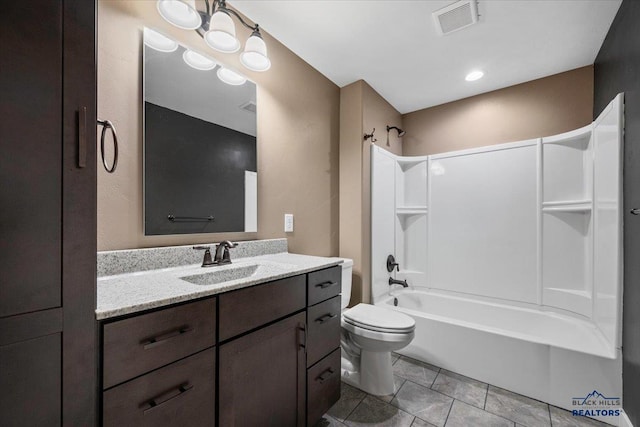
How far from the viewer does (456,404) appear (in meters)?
1.73

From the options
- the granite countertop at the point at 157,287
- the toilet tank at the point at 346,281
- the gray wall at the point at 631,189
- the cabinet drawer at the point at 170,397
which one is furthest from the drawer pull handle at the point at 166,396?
the gray wall at the point at 631,189

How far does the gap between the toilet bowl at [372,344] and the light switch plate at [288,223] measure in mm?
739

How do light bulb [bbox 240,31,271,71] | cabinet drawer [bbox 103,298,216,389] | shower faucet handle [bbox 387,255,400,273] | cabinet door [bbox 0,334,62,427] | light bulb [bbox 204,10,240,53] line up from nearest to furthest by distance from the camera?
cabinet door [bbox 0,334,62,427], cabinet drawer [bbox 103,298,216,389], light bulb [bbox 204,10,240,53], light bulb [bbox 240,31,271,71], shower faucet handle [bbox 387,255,400,273]

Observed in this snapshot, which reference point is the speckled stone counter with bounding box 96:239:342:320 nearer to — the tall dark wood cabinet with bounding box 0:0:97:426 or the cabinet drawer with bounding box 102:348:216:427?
the tall dark wood cabinet with bounding box 0:0:97:426

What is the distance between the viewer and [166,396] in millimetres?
823

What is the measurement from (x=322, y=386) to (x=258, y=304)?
0.72 m

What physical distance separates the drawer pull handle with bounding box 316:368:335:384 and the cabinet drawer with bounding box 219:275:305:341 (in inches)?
17.4

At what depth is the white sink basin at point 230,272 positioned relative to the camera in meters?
1.24

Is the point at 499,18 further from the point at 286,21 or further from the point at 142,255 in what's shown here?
the point at 142,255

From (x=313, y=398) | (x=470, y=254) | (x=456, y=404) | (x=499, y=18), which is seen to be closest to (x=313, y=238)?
(x=313, y=398)

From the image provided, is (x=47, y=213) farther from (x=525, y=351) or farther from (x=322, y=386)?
(x=525, y=351)

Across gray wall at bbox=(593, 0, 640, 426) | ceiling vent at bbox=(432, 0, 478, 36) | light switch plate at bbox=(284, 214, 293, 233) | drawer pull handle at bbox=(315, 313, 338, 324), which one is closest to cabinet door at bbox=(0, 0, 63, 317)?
drawer pull handle at bbox=(315, 313, 338, 324)

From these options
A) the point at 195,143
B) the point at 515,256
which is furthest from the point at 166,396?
the point at 515,256

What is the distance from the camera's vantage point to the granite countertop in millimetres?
753
